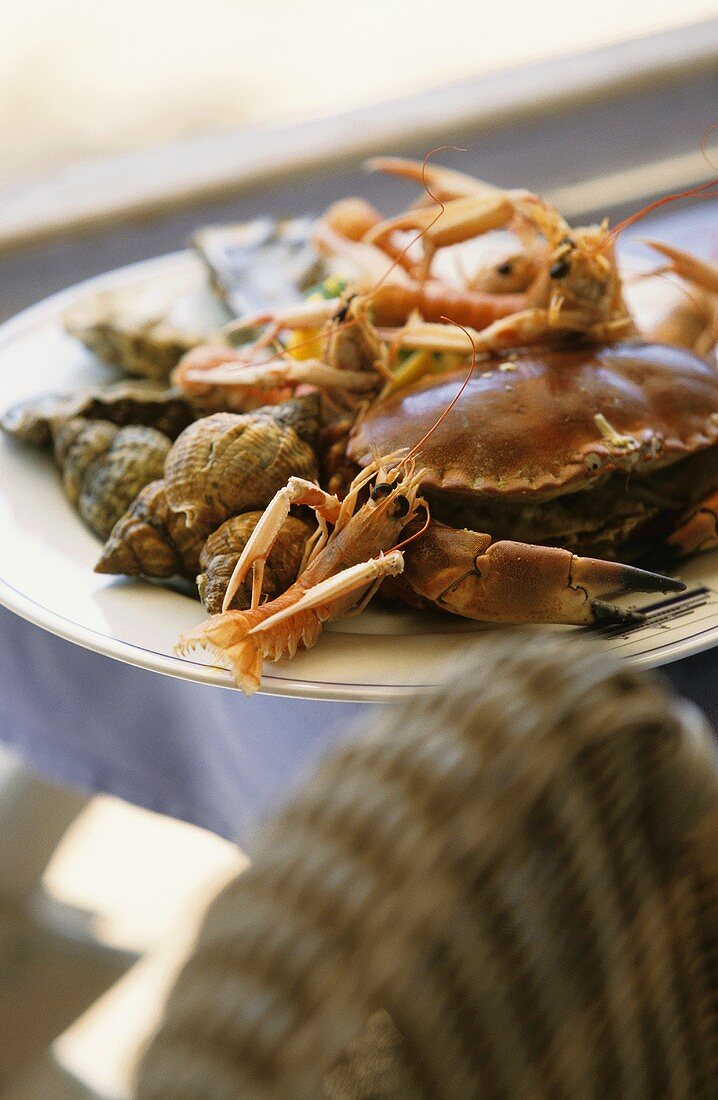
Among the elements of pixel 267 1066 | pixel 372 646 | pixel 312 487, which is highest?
pixel 267 1066

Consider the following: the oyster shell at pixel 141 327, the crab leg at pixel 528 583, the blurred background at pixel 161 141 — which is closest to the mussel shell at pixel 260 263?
the oyster shell at pixel 141 327

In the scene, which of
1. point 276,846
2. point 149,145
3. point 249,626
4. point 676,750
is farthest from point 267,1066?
point 149,145

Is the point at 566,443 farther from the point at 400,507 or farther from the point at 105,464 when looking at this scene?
the point at 105,464

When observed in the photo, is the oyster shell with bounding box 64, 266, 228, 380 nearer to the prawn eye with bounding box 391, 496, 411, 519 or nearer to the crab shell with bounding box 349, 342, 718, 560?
the crab shell with bounding box 349, 342, 718, 560

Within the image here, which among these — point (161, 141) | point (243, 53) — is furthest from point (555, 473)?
point (243, 53)

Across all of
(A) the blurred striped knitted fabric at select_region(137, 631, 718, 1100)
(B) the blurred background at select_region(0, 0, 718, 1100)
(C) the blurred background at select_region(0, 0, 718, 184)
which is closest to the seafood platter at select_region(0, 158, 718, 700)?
(A) the blurred striped knitted fabric at select_region(137, 631, 718, 1100)

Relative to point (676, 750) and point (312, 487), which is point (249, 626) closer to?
point (312, 487)

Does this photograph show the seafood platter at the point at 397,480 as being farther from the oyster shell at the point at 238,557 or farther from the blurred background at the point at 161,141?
the blurred background at the point at 161,141
